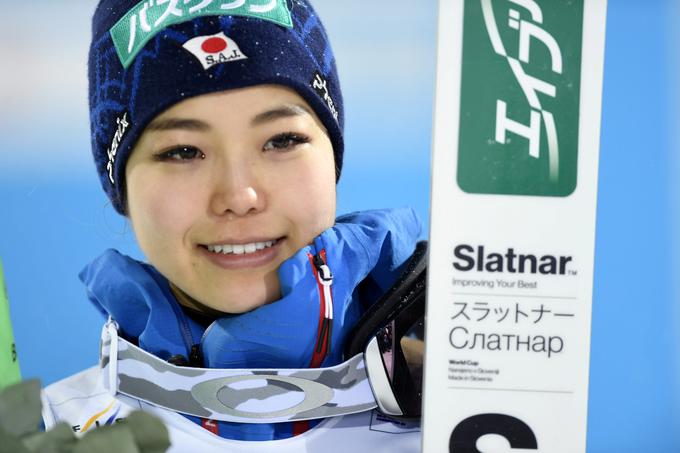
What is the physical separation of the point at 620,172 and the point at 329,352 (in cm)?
67

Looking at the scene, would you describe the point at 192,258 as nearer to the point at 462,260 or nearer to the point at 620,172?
the point at 462,260

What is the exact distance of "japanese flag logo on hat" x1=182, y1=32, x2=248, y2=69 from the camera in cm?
150

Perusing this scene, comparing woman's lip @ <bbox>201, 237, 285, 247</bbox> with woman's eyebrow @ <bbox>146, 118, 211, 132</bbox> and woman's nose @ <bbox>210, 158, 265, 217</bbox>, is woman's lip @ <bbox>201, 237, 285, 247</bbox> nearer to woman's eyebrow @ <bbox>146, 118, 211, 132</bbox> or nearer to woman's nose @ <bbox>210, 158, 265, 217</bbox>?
woman's nose @ <bbox>210, 158, 265, 217</bbox>

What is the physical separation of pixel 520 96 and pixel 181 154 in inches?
24.5

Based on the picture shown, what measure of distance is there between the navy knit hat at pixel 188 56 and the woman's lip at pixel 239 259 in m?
0.24

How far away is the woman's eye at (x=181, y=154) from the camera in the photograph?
157 cm

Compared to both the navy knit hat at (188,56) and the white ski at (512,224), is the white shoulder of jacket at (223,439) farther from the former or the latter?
the navy knit hat at (188,56)

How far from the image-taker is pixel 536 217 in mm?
1359

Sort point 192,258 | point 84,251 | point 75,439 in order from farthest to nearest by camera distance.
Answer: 1. point 84,251
2. point 192,258
3. point 75,439

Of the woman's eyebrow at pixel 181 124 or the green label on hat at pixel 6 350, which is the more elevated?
the woman's eyebrow at pixel 181 124

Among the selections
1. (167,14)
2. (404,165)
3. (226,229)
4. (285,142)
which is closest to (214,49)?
(167,14)

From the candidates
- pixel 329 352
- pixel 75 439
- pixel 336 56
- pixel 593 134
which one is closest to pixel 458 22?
pixel 593 134

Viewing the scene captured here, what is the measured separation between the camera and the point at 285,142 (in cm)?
160

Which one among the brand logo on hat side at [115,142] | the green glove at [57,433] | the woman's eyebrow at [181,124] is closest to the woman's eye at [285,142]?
the woman's eyebrow at [181,124]
